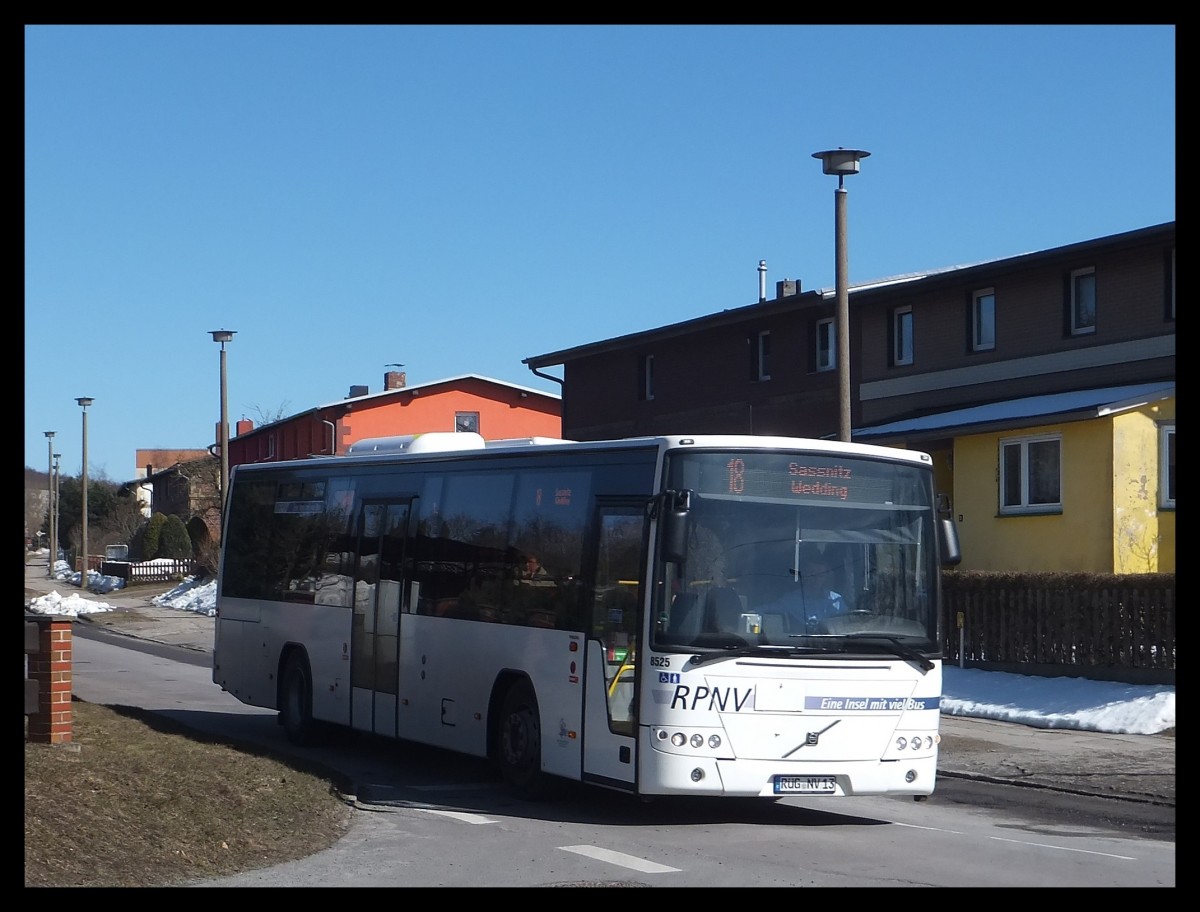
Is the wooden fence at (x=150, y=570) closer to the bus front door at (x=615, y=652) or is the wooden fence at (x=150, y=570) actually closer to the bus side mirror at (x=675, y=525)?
the bus front door at (x=615, y=652)

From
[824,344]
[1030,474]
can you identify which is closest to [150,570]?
[824,344]

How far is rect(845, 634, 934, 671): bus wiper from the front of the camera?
1155cm

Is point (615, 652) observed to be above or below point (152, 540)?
above

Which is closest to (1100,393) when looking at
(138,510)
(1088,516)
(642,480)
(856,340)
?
(1088,516)

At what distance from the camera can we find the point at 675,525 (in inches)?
442

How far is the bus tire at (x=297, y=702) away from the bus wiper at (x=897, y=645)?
7.41m

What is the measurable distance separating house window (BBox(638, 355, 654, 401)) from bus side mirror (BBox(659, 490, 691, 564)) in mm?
29678

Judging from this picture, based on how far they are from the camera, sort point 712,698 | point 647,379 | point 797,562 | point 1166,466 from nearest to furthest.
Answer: point 712,698, point 797,562, point 1166,466, point 647,379

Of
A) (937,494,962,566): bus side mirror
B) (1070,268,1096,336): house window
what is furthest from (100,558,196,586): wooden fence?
(937,494,962,566): bus side mirror

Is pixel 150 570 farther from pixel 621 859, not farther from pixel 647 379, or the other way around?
pixel 621 859

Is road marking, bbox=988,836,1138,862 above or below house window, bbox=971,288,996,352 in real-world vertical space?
below

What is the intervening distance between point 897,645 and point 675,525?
6.31ft

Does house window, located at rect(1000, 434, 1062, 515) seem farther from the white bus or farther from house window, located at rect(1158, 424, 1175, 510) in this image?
the white bus
